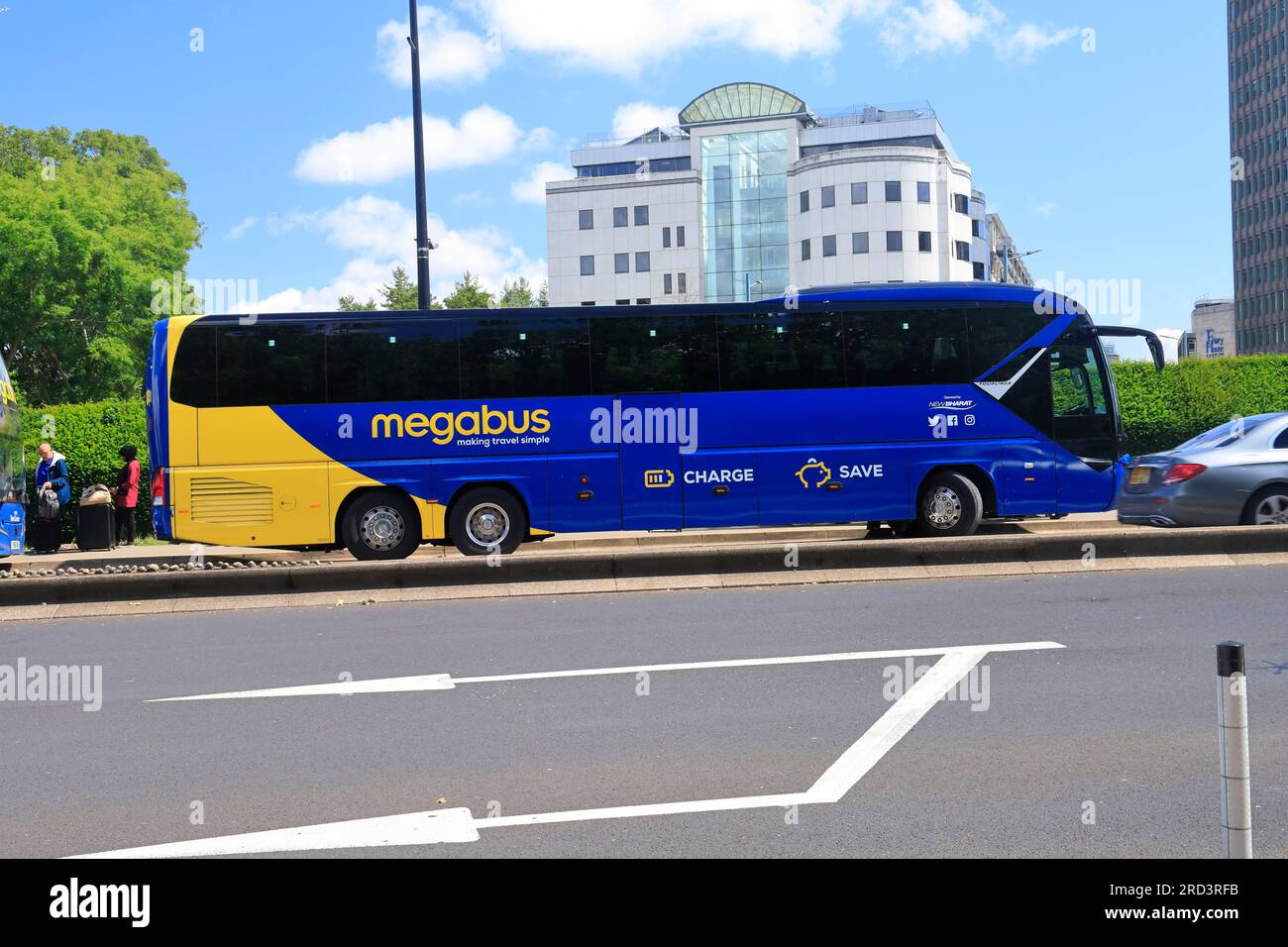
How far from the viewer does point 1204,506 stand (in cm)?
1492

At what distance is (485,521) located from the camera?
54.3 ft

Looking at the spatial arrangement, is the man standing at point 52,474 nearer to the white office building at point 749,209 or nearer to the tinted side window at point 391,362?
the tinted side window at point 391,362

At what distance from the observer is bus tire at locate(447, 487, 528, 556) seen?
1650 cm

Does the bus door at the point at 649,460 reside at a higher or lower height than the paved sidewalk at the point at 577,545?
higher

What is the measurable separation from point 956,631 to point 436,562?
18.4 feet

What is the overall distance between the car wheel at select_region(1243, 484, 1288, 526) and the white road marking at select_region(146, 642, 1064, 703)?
285 inches

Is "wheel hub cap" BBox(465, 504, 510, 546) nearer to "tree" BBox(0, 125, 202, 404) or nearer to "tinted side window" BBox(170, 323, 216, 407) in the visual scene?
"tinted side window" BBox(170, 323, 216, 407)

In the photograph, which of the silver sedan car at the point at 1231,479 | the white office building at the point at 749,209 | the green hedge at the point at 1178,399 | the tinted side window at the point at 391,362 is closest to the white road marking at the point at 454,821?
the silver sedan car at the point at 1231,479

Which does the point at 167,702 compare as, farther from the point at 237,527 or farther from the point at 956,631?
the point at 237,527

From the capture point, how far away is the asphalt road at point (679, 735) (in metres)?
5.15

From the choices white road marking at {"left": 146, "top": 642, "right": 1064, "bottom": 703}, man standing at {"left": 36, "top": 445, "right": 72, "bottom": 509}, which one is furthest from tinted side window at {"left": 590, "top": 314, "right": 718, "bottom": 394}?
man standing at {"left": 36, "top": 445, "right": 72, "bottom": 509}

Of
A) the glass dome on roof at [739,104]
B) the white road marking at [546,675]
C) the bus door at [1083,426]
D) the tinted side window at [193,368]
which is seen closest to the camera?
the white road marking at [546,675]

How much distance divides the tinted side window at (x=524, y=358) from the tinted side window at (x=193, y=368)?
3.14 metres

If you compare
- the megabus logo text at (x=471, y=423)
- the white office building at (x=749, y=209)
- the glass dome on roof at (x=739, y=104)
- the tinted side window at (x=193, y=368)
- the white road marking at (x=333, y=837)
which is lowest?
the white road marking at (x=333, y=837)
